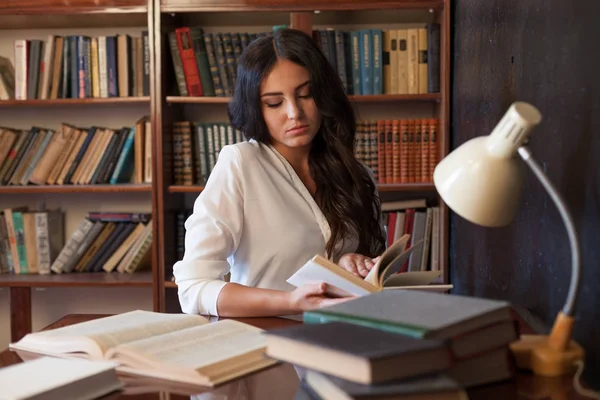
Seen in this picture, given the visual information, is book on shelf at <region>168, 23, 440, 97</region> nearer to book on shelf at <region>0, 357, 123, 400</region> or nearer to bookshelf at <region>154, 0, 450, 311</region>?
bookshelf at <region>154, 0, 450, 311</region>

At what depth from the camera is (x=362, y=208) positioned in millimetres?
1980

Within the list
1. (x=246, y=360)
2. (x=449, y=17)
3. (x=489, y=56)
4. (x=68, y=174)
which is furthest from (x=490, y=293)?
(x=68, y=174)

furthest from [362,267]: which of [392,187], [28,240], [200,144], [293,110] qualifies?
[28,240]

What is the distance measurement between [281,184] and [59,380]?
105 centimetres

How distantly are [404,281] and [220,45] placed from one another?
6.29ft

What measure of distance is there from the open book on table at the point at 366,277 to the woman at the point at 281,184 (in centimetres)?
22

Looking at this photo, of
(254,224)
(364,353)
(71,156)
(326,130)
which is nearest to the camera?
(364,353)

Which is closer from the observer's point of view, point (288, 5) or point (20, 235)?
point (288, 5)

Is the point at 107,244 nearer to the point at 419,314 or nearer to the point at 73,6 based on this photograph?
the point at 73,6

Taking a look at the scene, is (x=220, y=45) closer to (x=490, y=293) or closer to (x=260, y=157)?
(x=260, y=157)

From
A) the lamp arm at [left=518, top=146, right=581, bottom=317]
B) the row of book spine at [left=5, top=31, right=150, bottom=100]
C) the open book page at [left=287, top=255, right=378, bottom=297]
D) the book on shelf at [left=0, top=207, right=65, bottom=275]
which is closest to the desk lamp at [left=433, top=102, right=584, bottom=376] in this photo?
the lamp arm at [left=518, top=146, right=581, bottom=317]

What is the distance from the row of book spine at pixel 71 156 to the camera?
125 inches

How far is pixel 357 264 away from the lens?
1611 millimetres

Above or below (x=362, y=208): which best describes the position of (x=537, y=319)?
below
